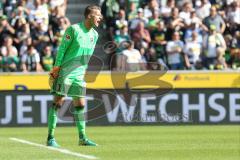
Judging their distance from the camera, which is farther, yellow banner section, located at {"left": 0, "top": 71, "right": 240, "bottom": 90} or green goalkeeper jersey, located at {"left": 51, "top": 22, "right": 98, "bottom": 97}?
yellow banner section, located at {"left": 0, "top": 71, "right": 240, "bottom": 90}

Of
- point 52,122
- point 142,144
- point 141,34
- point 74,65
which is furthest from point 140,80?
point 52,122

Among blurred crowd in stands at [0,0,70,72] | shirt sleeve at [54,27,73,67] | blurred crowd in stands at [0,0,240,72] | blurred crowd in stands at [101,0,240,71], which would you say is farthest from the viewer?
blurred crowd in stands at [101,0,240,71]

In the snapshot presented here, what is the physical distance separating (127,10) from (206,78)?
14.1 ft

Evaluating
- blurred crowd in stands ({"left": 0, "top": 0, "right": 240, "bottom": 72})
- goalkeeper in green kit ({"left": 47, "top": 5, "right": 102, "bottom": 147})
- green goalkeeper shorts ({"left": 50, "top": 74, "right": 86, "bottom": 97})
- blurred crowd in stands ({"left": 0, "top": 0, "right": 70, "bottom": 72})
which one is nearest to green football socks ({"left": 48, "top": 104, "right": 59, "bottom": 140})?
goalkeeper in green kit ({"left": 47, "top": 5, "right": 102, "bottom": 147})

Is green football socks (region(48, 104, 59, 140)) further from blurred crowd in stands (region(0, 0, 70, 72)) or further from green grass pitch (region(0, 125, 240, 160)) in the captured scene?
blurred crowd in stands (region(0, 0, 70, 72))

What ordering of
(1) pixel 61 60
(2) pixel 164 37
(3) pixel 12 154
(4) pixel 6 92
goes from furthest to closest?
1. (2) pixel 164 37
2. (4) pixel 6 92
3. (1) pixel 61 60
4. (3) pixel 12 154

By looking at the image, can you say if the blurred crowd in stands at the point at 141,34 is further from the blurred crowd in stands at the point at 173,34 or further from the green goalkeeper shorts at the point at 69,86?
the green goalkeeper shorts at the point at 69,86

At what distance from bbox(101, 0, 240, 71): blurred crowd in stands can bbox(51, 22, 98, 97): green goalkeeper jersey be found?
9.00 m

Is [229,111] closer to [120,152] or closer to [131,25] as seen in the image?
[131,25]

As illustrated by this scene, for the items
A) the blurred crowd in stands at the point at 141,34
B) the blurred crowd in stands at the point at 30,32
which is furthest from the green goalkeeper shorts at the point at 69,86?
the blurred crowd in stands at the point at 30,32

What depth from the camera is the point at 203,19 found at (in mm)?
25375

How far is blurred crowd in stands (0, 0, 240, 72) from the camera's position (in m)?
23.3

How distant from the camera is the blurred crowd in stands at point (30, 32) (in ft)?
75.8

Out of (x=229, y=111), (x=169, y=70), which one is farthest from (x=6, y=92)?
(x=229, y=111)
